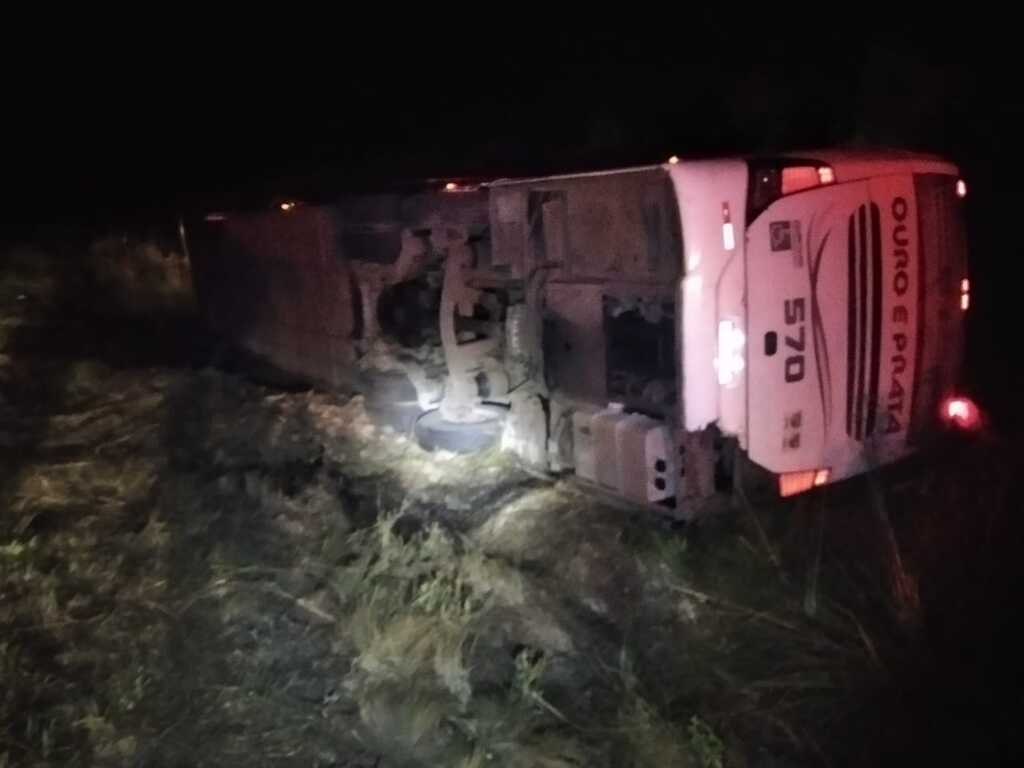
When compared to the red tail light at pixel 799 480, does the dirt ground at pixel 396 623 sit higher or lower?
lower

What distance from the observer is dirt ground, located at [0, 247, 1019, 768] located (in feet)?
13.9

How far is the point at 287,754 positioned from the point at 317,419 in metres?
4.05

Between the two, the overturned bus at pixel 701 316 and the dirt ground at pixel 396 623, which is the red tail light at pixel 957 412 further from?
the dirt ground at pixel 396 623

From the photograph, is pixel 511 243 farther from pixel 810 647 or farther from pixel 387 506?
pixel 810 647

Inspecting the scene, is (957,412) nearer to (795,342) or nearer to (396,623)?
(795,342)

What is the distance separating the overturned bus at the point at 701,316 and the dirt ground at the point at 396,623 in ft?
1.30

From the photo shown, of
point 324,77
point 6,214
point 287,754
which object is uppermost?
point 324,77

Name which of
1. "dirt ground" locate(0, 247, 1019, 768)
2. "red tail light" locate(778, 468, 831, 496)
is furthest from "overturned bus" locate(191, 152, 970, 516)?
"dirt ground" locate(0, 247, 1019, 768)

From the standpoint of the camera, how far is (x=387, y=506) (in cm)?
634

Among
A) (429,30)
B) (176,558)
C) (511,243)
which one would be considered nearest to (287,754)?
(176,558)

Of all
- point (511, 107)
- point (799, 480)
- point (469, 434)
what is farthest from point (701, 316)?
point (511, 107)

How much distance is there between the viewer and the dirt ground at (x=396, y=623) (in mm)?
4227

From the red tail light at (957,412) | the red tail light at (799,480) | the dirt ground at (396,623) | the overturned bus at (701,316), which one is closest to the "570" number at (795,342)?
the overturned bus at (701,316)

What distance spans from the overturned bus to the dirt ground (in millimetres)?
397
